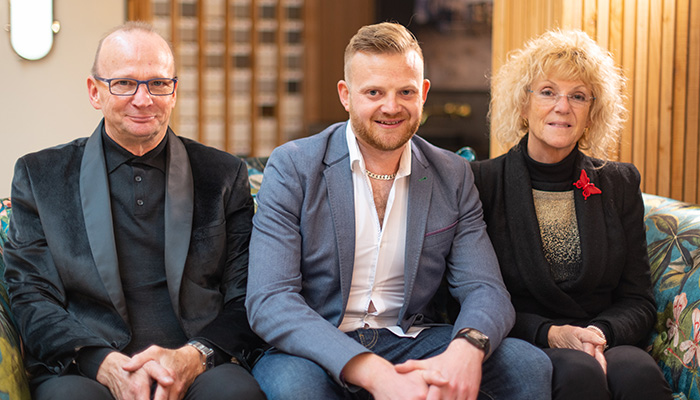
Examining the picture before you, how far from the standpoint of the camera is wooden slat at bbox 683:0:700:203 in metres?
2.99

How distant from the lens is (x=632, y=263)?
2.12 meters

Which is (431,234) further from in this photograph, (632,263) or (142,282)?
Result: (142,282)

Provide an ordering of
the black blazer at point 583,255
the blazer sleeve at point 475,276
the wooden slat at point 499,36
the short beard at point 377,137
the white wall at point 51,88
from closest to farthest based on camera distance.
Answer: the blazer sleeve at point 475,276, the short beard at point 377,137, the black blazer at point 583,255, the wooden slat at point 499,36, the white wall at point 51,88

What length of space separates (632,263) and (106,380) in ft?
5.02

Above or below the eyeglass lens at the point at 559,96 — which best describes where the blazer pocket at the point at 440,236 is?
below

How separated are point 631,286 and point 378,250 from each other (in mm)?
804

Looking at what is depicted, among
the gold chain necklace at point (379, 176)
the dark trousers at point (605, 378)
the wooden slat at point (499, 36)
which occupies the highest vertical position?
the wooden slat at point (499, 36)

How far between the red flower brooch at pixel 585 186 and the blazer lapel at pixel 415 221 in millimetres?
493

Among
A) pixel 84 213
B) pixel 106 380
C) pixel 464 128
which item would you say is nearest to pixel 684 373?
pixel 106 380

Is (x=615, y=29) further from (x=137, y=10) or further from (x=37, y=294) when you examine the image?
(x=137, y=10)

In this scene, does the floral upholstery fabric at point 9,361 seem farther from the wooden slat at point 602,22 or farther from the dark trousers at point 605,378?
the wooden slat at point 602,22

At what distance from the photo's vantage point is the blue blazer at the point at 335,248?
5.83ft

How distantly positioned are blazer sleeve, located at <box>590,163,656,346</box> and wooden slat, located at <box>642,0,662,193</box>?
3.06ft

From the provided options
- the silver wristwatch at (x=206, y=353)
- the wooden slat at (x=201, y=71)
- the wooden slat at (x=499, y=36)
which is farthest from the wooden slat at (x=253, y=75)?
the silver wristwatch at (x=206, y=353)
